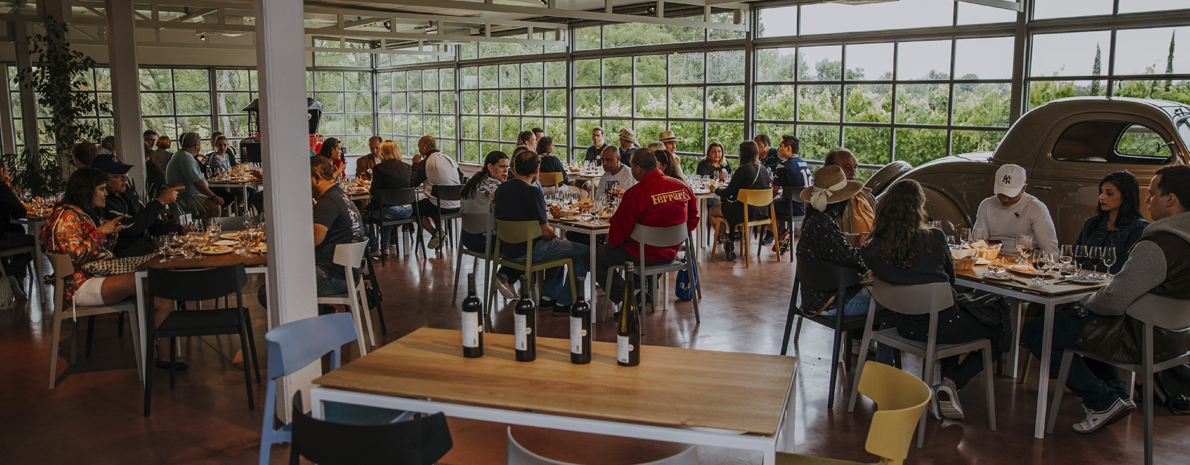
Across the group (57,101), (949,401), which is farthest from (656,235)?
(57,101)

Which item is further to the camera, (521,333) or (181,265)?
(181,265)

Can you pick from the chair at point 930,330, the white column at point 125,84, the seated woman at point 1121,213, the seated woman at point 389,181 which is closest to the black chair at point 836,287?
the chair at point 930,330

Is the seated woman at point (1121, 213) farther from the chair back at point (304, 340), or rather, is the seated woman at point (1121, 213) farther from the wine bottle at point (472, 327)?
the chair back at point (304, 340)

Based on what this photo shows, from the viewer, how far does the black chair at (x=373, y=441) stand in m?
2.03

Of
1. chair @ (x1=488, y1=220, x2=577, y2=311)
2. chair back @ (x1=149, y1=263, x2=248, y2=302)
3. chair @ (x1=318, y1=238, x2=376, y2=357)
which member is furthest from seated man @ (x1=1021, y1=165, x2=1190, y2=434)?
chair back @ (x1=149, y1=263, x2=248, y2=302)

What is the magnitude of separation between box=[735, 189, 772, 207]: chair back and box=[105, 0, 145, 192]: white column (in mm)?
5702

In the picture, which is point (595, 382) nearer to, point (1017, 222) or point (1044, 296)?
point (1044, 296)

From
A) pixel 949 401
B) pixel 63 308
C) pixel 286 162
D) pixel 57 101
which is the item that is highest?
pixel 57 101

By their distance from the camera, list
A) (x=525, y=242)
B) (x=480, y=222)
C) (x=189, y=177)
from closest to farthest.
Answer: (x=525, y=242), (x=480, y=222), (x=189, y=177)

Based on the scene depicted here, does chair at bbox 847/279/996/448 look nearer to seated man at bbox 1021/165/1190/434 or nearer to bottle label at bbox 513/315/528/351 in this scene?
seated man at bbox 1021/165/1190/434

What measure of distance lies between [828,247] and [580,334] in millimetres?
2223

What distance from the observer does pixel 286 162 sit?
3525mm

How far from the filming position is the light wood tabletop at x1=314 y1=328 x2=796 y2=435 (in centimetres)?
221

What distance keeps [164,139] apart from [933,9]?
32.7 ft
